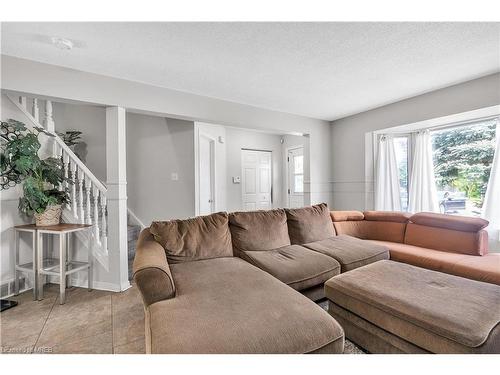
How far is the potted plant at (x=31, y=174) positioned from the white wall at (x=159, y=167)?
1.54m

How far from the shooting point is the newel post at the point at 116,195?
254cm

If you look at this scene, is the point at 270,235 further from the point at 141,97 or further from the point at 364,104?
the point at 364,104

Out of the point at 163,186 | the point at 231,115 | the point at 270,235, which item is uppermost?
the point at 231,115

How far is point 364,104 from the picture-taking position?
3.50 m

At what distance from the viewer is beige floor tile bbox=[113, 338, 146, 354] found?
5.11 feet

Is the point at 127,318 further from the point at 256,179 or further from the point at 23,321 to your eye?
the point at 256,179

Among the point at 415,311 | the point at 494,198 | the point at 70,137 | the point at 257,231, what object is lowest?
the point at 415,311

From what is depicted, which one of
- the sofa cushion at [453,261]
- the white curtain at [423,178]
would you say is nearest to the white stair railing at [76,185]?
the sofa cushion at [453,261]

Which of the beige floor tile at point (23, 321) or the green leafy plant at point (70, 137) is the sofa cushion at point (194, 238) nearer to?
the beige floor tile at point (23, 321)

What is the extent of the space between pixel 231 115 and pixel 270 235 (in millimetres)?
1777

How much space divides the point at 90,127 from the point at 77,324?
11.3ft

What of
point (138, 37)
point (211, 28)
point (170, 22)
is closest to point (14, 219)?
point (138, 37)

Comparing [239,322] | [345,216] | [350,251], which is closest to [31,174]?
[239,322]

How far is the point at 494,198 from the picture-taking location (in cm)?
274
